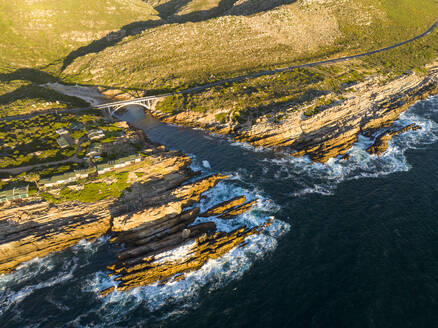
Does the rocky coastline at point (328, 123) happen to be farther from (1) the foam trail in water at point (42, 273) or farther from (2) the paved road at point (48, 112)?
(1) the foam trail in water at point (42, 273)

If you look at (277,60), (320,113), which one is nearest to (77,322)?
(320,113)

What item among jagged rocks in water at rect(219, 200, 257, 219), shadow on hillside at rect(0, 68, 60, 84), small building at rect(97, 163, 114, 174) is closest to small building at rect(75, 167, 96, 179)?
small building at rect(97, 163, 114, 174)

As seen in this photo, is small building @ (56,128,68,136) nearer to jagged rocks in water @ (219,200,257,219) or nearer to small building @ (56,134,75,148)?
small building @ (56,134,75,148)

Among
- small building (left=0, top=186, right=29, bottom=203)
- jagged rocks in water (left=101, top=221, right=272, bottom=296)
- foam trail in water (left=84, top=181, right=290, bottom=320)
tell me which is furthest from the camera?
small building (left=0, top=186, right=29, bottom=203)

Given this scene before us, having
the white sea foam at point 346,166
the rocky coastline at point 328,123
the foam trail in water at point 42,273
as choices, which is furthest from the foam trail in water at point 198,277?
the rocky coastline at point 328,123

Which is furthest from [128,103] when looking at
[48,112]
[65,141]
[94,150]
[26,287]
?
[26,287]

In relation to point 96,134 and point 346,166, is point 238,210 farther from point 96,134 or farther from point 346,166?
point 96,134

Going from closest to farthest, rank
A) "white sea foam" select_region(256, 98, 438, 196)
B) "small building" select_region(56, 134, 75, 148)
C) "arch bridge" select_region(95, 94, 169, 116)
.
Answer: "white sea foam" select_region(256, 98, 438, 196) < "small building" select_region(56, 134, 75, 148) < "arch bridge" select_region(95, 94, 169, 116)
